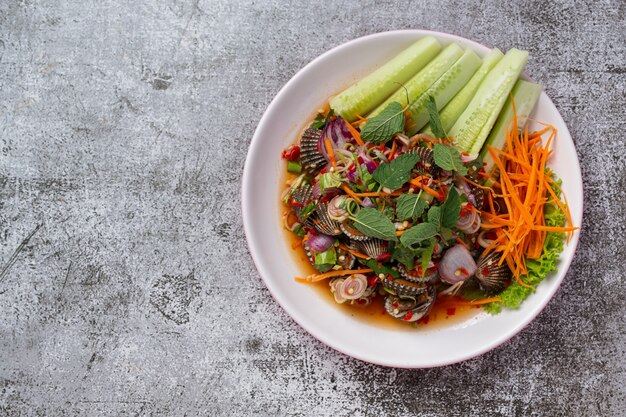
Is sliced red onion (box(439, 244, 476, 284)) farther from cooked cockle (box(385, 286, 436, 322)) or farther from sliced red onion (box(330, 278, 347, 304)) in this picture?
sliced red onion (box(330, 278, 347, 304))

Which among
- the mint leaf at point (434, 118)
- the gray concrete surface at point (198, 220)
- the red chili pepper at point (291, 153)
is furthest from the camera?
the gray concrete surface at point (198, 220)

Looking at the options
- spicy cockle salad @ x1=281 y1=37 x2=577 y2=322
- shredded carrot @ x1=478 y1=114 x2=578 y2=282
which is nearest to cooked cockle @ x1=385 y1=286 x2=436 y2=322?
spicy cockle salad @ x1=281 y1=37 x2=577 y2=322

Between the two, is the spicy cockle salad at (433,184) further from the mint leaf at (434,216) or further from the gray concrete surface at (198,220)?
the gray concrete surface at (198,220)

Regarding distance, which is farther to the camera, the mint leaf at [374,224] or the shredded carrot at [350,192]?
the shredded carrot at [350,192]

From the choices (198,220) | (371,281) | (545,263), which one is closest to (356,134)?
(371,281)

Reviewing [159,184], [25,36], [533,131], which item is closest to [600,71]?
[533,131]

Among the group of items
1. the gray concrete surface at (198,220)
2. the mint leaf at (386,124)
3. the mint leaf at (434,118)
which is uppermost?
the mint leaf at (434,118)

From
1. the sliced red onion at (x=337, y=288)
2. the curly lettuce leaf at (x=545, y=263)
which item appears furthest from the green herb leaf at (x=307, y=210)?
the curly lettuce leaf at (x=545, y=263)

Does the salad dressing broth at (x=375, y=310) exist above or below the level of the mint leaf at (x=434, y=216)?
below
